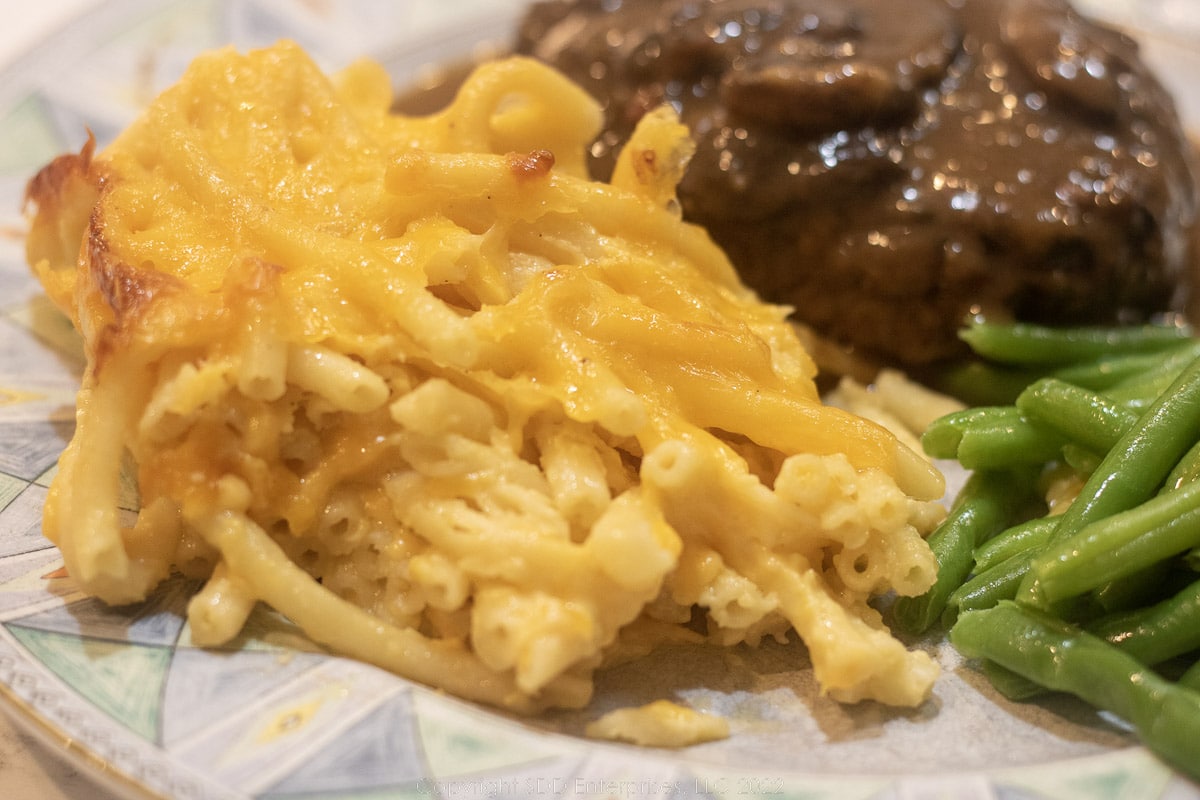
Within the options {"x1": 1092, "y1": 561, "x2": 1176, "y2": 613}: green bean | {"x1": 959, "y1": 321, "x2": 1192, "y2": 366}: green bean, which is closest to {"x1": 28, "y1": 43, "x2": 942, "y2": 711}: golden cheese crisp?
{"x1": 1092, "y1": 561, "x2": 1176, "y2": 613}: green bean

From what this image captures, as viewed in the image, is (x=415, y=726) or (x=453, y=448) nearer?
(x=415, y=726)

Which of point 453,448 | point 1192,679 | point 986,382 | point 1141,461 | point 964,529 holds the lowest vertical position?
point 986,382

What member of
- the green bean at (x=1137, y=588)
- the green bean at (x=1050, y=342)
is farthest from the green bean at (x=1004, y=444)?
the green bean at (x=1050, y=342)

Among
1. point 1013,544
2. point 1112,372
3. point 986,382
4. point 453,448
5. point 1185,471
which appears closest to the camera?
point 453,448

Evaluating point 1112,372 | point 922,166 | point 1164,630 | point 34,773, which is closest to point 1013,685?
point 1164,630

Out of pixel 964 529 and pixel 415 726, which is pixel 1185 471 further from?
pixel 415 726

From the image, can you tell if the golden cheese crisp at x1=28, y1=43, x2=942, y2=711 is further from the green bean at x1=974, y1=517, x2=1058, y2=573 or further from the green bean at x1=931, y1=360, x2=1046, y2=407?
the green bean at x1=931, y1=360, x2=1046, y2=407

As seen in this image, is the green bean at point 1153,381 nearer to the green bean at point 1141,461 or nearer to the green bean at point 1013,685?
the green bean at point 1141,461
